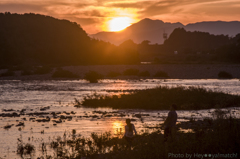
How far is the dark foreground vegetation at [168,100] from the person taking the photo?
88.8ft

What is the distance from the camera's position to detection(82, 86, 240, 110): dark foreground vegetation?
2708 cm

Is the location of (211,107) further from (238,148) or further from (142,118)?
(238,148)

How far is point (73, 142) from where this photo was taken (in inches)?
557

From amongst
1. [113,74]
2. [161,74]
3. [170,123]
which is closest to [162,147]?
[170,123]

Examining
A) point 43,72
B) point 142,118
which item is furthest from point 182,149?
point 43,72

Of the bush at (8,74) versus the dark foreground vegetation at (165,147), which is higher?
the bush at (8,74)

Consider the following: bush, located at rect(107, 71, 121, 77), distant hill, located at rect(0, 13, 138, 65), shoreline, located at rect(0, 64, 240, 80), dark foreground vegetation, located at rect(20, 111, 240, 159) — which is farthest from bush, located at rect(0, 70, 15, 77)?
dark foreground vegetation, located at rect(20, 111, 240, 159)

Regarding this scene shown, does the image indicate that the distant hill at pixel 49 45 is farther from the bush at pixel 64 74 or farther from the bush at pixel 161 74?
the bush at pixel 64 74

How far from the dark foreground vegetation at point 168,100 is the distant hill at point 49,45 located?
6765 cm

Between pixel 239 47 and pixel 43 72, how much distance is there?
60.2m

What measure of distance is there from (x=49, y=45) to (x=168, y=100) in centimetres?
9915

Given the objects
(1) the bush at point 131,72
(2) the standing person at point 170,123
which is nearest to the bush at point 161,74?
(1) the bush at point 131,72

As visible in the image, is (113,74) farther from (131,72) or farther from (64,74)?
(64,74)

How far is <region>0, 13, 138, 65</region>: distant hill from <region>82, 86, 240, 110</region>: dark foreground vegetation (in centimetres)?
6765
